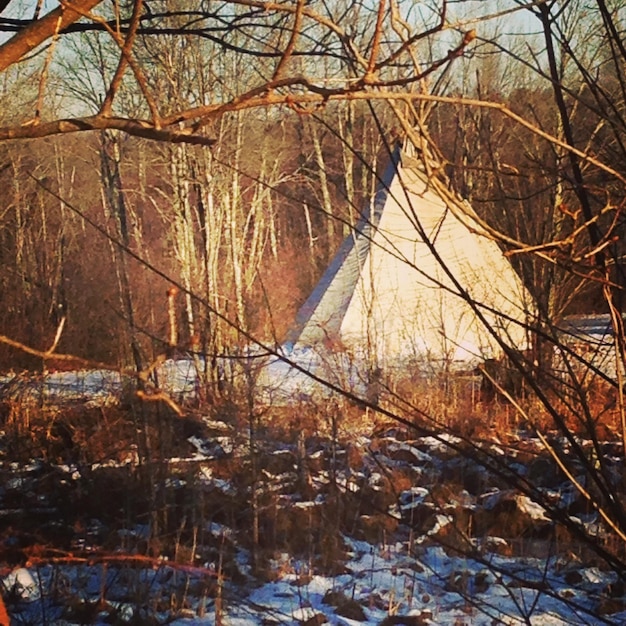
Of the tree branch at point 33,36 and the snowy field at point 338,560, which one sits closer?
the tree branch at point 33,36

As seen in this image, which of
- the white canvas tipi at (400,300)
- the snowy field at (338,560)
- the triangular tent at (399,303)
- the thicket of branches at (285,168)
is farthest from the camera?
the white canvas tipi at (400,300)

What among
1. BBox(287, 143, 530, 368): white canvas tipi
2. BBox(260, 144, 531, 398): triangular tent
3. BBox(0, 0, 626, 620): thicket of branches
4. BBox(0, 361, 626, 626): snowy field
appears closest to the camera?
BBox(0, 0, 626, 620): thicket of branches

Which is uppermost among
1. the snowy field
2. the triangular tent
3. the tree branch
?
the tree branch

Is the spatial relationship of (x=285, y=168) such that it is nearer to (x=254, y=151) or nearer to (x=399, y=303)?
(x=254, y=151)

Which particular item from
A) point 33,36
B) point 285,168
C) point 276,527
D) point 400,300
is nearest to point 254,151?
point 400,300

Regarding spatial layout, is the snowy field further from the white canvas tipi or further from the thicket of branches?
the white canvas tipi

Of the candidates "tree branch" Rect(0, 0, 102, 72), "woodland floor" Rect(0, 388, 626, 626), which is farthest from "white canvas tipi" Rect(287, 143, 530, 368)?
"tree branch" Rect(0, 0, 102, 72)

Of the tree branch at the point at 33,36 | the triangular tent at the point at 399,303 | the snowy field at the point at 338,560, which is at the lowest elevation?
the snowy field at the point at 338,560

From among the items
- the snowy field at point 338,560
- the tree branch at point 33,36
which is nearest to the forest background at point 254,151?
the tree branch at point 33,36

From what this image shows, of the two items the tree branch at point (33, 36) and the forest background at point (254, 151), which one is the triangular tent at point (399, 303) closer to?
the forest background at point (254, 151)

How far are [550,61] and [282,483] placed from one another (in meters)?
4.72

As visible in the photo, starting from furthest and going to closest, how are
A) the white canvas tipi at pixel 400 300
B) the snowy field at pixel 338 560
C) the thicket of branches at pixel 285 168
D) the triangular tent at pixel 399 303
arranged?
1. the white canvas tipi at pixel 400 300
2. the triangular tent at pixel 399 303
3. the snowy field at pixel 338 560
4. the thicket of branches at pixel 285 168

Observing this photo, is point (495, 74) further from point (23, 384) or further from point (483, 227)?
point (23, 384)

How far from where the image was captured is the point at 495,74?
328 cm
